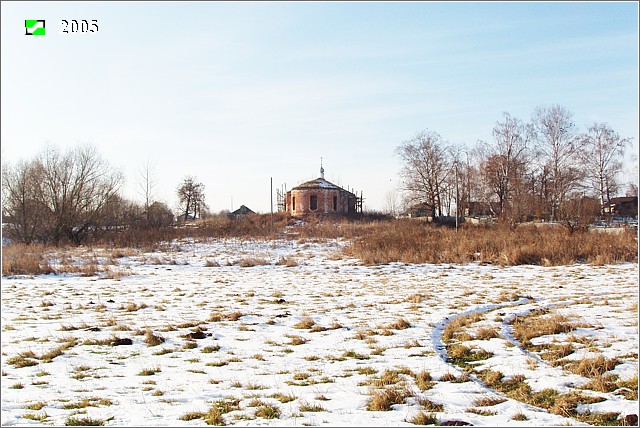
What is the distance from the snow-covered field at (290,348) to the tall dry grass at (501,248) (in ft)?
12.6

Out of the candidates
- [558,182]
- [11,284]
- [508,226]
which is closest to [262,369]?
[11,284]

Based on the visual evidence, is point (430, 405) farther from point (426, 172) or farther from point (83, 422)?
point (426, 172)

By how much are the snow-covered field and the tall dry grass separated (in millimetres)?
3838

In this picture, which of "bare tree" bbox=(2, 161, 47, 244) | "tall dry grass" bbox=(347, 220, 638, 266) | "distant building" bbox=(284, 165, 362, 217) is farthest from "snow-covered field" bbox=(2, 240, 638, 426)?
"distant building" bbox=(284, 165, 362, 217)

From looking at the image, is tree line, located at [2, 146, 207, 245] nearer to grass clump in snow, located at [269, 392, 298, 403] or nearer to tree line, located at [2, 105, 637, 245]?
tree line, located at [2, 105, 637, 245]

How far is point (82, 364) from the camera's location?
6945 millimetres

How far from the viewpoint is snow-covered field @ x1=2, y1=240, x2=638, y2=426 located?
16.6 feet

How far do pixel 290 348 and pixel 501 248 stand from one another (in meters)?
15.7

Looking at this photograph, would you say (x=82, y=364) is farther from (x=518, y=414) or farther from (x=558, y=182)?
(x=558, y=182)

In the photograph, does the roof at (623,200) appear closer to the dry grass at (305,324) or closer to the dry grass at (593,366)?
the dry grass at (305,324)

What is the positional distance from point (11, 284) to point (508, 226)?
79.4 feet

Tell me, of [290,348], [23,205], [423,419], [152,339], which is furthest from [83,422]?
[23,205]

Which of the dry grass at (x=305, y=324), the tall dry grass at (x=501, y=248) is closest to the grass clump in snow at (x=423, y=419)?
the dry grass at (x=305, y=324)

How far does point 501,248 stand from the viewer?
2128cm
